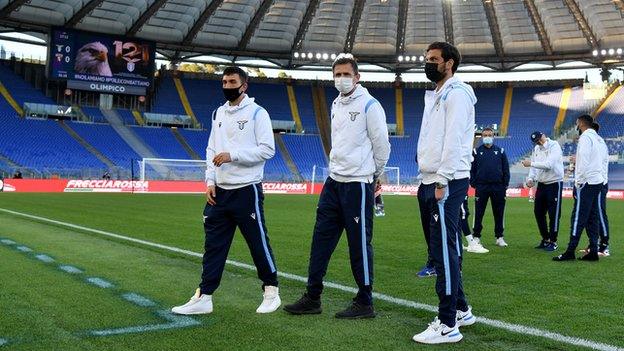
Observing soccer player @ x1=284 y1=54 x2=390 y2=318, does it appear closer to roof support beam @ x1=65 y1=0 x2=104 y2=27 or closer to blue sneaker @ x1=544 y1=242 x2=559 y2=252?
blue sneaker @ x1=544 y1=242 x2=559 y2=252

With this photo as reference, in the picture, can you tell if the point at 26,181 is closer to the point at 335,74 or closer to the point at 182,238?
the point at 182,238

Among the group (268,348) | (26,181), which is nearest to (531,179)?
(268,348)

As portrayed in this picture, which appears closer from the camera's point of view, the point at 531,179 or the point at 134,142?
the point at 531,179

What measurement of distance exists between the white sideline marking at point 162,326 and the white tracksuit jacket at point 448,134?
2155 millimetres

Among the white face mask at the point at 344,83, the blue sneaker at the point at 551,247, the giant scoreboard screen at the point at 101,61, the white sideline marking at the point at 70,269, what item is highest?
the giant scoreboard screen at the point at 101,61

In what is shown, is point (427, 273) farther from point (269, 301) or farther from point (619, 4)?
point (619, 4)

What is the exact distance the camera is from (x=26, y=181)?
3272 cm

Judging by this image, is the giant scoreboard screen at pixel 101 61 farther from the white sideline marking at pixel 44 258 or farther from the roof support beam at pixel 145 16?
the white sideline marking at pixel 44 258

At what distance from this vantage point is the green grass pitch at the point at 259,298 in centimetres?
420

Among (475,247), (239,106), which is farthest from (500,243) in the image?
(239,106)

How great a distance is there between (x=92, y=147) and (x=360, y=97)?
41598 millimetres

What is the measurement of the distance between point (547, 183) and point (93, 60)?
34.4m

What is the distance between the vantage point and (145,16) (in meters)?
39.1

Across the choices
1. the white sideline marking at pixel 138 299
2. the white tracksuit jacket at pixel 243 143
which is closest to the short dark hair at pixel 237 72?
the white tracksuit jacket at pixel 243 143
